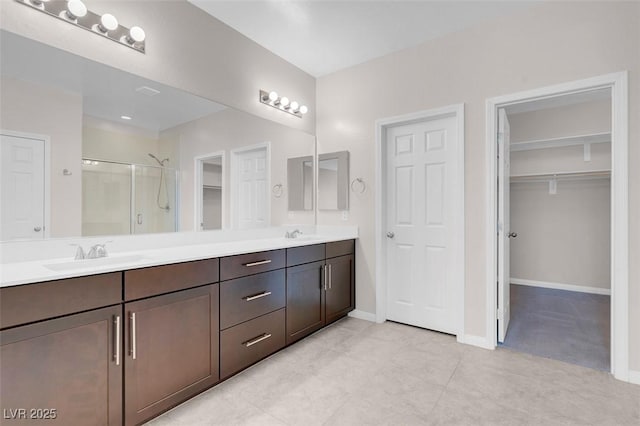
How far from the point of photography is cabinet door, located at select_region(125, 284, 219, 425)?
4.83 feet

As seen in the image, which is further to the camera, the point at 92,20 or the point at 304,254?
the point at 304,254

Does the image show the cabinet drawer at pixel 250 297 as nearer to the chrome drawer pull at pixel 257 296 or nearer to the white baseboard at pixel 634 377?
the chrome drawer pull at pixel 257 296

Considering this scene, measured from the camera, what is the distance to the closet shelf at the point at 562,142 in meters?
3.69

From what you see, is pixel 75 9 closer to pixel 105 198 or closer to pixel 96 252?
pixel 105 198

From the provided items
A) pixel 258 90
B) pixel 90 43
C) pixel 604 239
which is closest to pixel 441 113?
pixel 258 90

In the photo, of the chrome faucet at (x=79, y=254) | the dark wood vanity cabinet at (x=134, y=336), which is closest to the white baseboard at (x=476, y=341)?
the dark wood vanity cabinet at (x=134, y=336)

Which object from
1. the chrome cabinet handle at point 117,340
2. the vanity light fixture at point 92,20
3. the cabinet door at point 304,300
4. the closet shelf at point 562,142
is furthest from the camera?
the closet shelf at point 562,142

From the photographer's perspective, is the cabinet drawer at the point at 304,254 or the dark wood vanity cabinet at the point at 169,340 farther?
the cabinet drawer at the point at 304,254

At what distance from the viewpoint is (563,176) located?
4.09 m

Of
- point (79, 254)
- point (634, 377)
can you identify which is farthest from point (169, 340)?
point (634, 377)

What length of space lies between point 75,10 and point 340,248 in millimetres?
2542

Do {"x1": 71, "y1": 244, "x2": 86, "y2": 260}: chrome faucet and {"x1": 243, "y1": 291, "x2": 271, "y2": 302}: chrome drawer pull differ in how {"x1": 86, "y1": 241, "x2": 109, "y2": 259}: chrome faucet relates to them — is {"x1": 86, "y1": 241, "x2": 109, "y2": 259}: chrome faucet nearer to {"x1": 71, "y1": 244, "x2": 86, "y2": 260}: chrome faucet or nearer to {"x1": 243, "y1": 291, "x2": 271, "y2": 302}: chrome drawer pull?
{"x1": 71, "y1": 244, "x2": 86, "y2": 260}: chrome faucet

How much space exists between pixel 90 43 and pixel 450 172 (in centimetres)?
284

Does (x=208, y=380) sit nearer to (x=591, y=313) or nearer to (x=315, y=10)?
(x=315, y=10)
